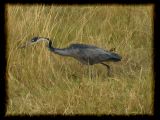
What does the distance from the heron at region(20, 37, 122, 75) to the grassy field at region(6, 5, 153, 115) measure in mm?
111

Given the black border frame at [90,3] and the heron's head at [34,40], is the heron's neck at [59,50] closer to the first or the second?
the heron's head at [34,40]

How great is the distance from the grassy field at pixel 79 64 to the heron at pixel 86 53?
4.4 inches

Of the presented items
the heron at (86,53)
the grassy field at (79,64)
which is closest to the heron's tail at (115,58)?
the heron at (86,53)

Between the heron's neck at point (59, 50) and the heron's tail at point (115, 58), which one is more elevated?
the heron's neck at point (59, 50)

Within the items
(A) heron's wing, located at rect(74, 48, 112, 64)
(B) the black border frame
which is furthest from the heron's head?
(A) heron's wing, located at rect(74, 48, 112, 64)

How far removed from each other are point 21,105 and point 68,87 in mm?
430

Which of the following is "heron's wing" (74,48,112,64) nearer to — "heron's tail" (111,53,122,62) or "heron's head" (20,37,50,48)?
"heron's tail" (111,53,122,62)

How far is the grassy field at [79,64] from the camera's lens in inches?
241

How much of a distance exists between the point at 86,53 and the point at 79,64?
1.01 feet

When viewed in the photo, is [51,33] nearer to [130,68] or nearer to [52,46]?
[52,46]

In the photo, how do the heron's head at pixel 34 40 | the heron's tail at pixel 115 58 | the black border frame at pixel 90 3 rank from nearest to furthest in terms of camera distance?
the black border frame at pixel 90 3 < the heron's tail at pixel 115 58 < the heron's head at pixel 34 40

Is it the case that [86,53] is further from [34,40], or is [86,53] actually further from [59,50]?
[34,40]

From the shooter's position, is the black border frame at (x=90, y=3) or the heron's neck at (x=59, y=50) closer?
the black border frame at (x=90, y=3)

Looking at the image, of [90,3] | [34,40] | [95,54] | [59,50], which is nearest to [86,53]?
[95,54]
